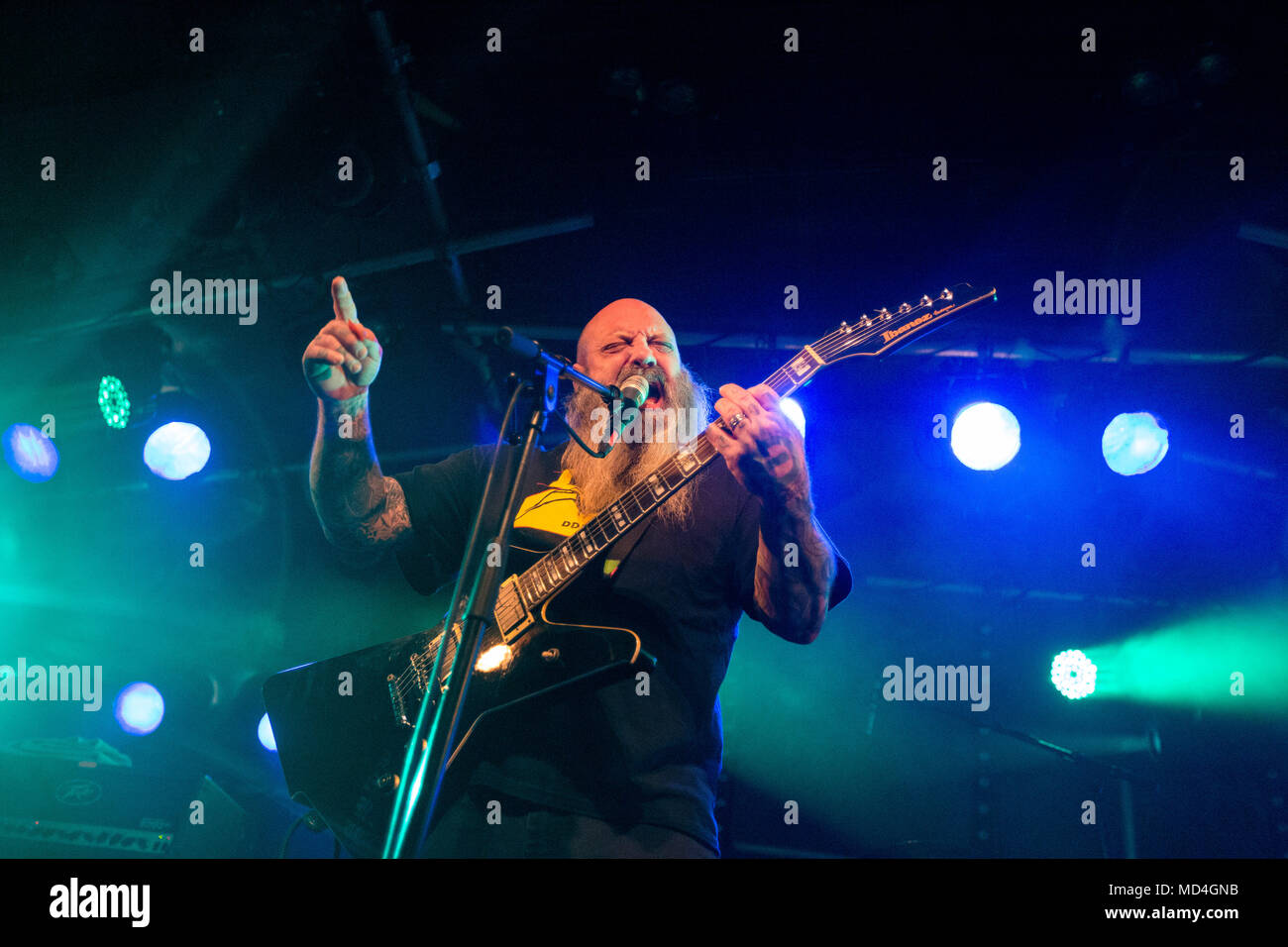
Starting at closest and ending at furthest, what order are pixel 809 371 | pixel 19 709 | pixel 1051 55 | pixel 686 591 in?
1. pixel 686 591
2. pixel 809 371
3. pixel 1051 55
4. pixel 19 709

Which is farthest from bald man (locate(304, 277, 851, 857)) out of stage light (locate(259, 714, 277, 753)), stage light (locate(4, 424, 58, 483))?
stage light (locate(4, 424, 58, 483))

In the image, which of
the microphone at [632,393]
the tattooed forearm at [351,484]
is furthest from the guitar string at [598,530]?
the tattooed forearm at [351,484]

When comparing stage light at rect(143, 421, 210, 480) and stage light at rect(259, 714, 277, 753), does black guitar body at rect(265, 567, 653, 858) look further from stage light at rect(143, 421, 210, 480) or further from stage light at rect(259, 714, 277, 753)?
stage light at rect(259, 714, 277, 753)

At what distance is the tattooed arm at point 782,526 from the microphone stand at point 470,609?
23.5 inches

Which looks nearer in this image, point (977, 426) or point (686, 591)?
point (686, 591)

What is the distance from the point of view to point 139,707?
508cm

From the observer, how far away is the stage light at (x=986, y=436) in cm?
429

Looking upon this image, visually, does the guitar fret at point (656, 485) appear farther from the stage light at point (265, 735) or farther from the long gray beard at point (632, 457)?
the stage light at point (265, 735)

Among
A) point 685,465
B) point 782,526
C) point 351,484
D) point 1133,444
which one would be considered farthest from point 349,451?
point 1133,444

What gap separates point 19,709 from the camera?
4949mm

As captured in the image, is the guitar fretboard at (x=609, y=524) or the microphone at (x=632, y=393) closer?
the microphone at (x=632, y=393)

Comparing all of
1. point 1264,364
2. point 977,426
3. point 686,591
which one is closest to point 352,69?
point 686,591
